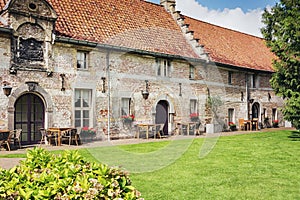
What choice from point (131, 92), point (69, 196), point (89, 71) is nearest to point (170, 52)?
point (131, 92)

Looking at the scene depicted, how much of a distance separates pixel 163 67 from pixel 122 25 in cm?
338

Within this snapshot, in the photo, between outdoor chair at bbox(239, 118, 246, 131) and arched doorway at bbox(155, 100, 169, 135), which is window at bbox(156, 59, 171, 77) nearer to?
arched doorway at bbox(155, 100, 169, 135)

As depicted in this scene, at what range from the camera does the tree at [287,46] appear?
16281 mm

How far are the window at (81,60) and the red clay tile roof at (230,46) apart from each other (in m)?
9.53

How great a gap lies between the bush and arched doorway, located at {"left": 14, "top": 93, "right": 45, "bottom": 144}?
11477mm

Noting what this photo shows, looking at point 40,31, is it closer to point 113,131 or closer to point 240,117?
point 113,131

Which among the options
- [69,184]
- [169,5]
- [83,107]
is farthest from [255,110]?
[69,184]

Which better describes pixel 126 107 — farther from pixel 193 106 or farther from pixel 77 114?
pixel 193 106

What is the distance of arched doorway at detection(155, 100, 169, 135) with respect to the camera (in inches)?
784

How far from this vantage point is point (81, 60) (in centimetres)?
1606

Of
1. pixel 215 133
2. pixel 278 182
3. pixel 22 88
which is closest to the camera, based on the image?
pixel 278 182

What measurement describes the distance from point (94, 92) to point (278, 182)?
11.1m

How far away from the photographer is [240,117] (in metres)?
25.2

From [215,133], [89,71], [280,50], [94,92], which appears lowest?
[215,133]
